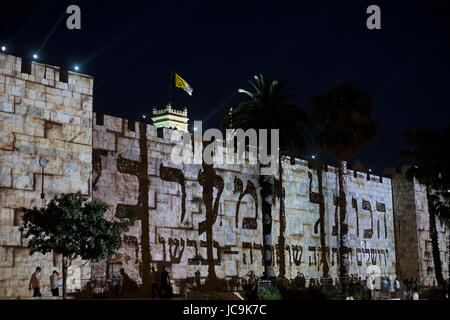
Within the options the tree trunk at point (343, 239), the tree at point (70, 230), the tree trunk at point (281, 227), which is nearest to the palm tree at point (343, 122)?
the tree trunk at point (343, 239)

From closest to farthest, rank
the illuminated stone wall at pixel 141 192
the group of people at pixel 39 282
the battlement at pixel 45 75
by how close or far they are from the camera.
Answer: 1. the group of people at pixel 39 282
2. the illuminated stone wall at pixel 141 192
3. the battlement at pixel 45 75

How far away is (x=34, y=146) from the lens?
2800cm

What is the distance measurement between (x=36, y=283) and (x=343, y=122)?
18.7 meters

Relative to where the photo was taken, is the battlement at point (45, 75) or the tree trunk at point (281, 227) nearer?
the battlement at point (45, 75)

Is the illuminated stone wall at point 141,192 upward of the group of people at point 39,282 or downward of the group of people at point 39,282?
upward

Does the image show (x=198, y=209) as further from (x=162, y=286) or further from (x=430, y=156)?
Answer: (x=430, y=156)

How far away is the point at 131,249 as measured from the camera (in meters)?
32.1

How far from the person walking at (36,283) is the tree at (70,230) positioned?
132cm

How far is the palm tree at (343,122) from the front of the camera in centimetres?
3725

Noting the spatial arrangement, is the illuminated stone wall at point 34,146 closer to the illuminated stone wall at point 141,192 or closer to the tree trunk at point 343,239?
the illuminated stone wall at point 141,192

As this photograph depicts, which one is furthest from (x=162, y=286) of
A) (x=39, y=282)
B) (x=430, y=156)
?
(x=430, y=156)

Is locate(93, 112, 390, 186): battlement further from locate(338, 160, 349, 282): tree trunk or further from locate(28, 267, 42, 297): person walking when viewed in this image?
locate(28, 267, 42, 297): person walking
